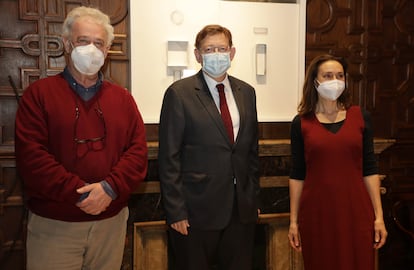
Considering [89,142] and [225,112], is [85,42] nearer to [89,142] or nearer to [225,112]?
[89,142]

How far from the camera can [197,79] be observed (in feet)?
6.66

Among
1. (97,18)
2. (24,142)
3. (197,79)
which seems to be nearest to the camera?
(24,142)

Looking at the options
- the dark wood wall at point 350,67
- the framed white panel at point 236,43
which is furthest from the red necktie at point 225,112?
the dark wood wall at point 350,67

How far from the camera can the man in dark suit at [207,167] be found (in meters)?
1.93

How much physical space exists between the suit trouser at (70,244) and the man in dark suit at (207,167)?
0.29 m

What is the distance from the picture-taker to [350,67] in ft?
10.3

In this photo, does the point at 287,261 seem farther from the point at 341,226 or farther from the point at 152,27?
the point at 152,27

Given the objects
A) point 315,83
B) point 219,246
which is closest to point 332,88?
point 315,83

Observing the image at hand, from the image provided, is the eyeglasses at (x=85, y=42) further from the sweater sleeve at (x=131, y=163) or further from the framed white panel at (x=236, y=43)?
the framed white panel at (x=236, y=43)

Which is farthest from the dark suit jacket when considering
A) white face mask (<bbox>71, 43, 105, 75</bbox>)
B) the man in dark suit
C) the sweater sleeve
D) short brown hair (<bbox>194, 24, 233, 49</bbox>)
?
white face mask (<bbox>71, 43, 105, 75</bbox>)

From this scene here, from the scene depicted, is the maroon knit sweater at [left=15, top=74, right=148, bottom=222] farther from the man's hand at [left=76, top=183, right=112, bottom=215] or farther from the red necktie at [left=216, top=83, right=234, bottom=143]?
the red necktie at [left=216, top=83, right=234, bottom=143]

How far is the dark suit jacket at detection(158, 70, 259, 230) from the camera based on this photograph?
192 cm

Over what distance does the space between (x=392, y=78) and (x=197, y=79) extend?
6.23 ft

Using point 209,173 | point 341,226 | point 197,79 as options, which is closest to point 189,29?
point 197,79
